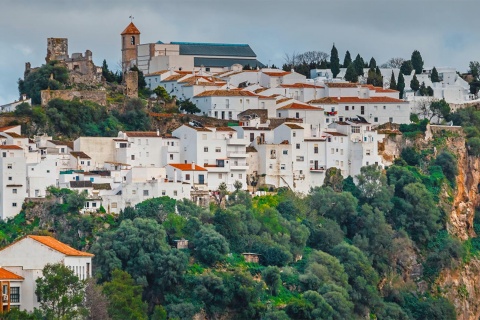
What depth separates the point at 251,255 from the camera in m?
81.1

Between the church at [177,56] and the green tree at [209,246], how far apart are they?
2437 centimetres

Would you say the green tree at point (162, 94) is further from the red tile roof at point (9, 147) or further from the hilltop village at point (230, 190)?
the red tile roof at point (9, 147)

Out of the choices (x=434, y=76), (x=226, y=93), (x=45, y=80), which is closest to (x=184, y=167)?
(x=226, y=93)

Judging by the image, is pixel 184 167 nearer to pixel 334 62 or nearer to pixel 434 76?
pixel 334 62

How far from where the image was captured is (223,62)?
10625 cm

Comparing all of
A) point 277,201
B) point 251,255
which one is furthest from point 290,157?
point 251,255

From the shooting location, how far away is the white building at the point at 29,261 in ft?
224

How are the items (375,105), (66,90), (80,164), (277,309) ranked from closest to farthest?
(277,309) → (80,164) → (66,90) → (375,105)

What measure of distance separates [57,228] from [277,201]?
11612 mm

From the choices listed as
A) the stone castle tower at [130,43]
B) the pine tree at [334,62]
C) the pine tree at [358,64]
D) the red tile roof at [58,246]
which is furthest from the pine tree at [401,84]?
the red tile roof at [58,246]

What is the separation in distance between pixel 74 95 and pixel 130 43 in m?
12.1

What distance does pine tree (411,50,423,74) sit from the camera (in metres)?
113

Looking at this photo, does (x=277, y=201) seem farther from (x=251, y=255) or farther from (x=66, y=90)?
(x=66, y=90)

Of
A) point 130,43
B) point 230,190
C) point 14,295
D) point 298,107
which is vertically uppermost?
point 130,43
